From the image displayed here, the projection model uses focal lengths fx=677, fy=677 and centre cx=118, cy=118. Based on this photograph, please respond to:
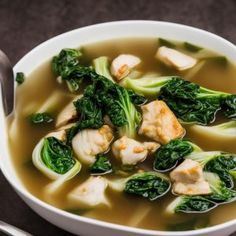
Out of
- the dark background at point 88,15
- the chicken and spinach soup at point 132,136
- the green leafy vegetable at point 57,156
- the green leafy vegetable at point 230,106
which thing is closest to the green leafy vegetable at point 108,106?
the chicken and spinach soup at point 132,136

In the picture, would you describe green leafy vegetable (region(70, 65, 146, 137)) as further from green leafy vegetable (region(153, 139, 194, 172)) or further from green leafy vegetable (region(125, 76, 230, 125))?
green leafy vegetable (region(153, 139, 194, 172))

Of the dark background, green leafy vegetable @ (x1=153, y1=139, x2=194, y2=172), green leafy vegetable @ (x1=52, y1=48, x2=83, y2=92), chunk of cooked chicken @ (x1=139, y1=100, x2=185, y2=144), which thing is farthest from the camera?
the dark background

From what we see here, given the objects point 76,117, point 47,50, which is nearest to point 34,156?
point 76,117

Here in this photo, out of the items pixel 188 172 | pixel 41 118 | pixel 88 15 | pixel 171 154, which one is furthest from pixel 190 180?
pixel 88 15

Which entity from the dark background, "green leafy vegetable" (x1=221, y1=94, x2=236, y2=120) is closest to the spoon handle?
"green leafy vegetable" (x1=221, y1=94, x2=236, y2=120)

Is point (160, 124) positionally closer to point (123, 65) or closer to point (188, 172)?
point (188, 172)

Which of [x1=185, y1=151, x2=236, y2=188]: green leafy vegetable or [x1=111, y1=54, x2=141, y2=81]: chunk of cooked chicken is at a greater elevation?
[x1=111, y1=54, x2=141, y2=81]: chunk of cooked chicken

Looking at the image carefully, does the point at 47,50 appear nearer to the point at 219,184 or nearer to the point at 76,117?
the point at 76,117
